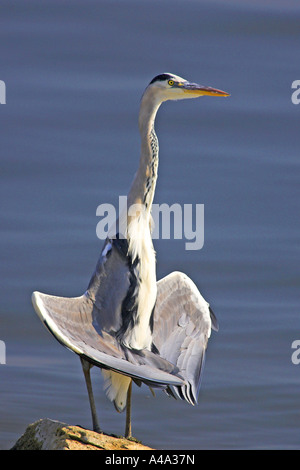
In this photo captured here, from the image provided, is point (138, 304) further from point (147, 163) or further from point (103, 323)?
point (147, 163)

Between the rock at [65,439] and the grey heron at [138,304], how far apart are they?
33 centimetres

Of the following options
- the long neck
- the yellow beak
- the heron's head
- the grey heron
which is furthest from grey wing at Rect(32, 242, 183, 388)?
the yellow beak

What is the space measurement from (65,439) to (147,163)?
194 cm

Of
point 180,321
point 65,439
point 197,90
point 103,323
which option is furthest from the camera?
point 180,321

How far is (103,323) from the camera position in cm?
696

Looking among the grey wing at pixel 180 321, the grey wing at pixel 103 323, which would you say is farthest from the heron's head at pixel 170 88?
→ the grey wing at pixel 180 321

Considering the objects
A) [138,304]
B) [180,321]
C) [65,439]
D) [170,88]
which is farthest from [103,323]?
[170,88]

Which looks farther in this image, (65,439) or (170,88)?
(170,88)

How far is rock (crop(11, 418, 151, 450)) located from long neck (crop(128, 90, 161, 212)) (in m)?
1.57

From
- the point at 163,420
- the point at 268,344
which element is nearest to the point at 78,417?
the point at 163,420

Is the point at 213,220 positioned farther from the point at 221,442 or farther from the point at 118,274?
the point at 118,274

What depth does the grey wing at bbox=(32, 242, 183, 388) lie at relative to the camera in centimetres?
638

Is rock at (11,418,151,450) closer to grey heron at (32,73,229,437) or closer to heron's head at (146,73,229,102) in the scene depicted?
grey heron at (32,73,229,437)

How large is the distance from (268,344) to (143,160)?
3.70 m
